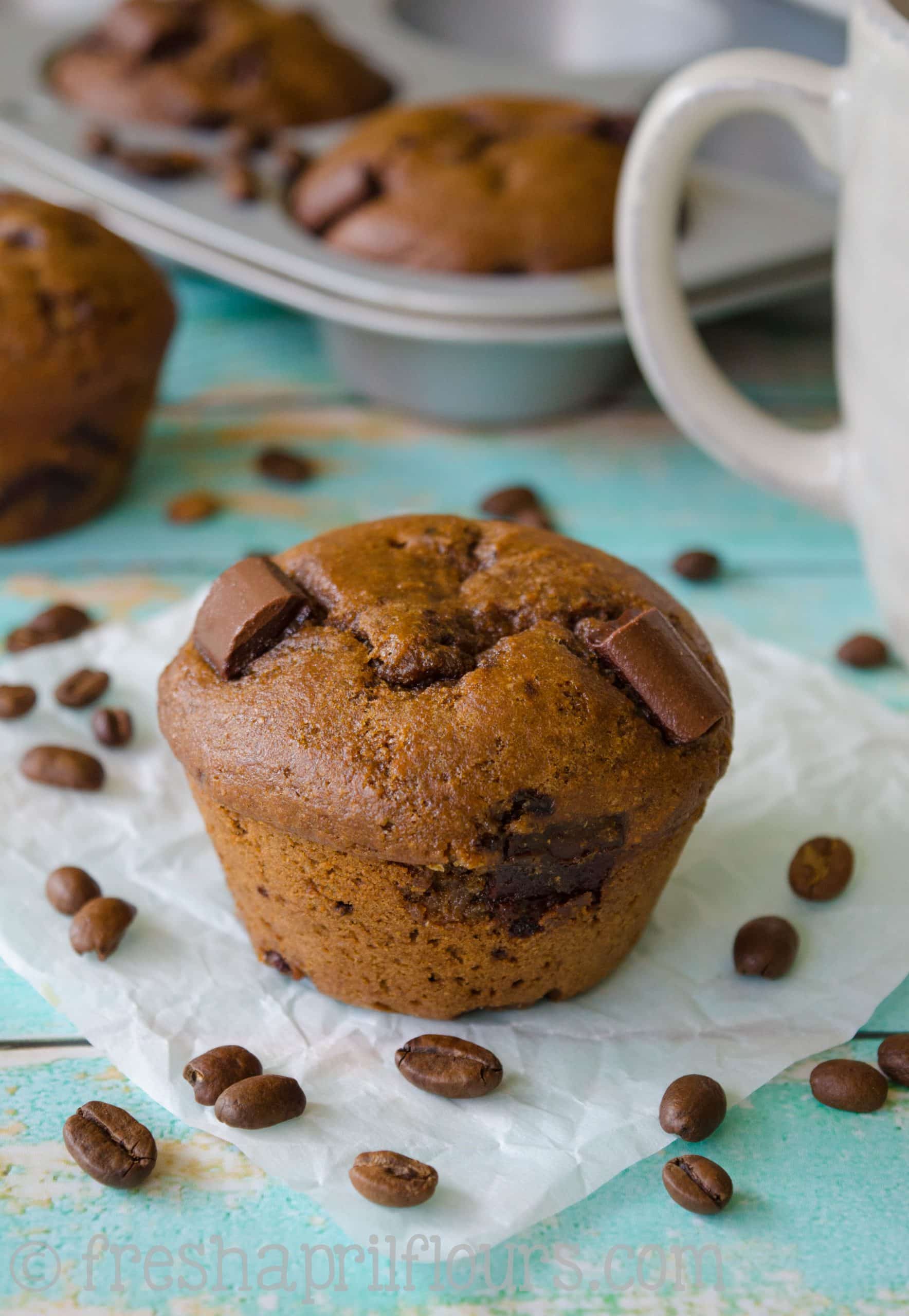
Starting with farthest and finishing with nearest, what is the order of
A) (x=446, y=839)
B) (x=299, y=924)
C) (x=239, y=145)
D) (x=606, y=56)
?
(x=606, y=56) → (x=239, y=145) → (x=299, y=924) → (x=446, y=839)

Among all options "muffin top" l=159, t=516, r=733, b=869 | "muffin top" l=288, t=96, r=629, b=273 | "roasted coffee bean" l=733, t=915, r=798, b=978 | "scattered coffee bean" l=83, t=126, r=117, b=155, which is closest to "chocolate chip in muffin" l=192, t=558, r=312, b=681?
"muffin top" l=159, t=516, r=733, b=869

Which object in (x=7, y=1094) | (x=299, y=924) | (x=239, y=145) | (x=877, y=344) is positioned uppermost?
(x=877, y=344)

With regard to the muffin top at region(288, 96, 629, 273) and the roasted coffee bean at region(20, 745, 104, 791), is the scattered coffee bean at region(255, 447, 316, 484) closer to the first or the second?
the muffin top at region(288, 96, 629, 273)

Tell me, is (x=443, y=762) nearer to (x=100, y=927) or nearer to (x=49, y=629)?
(x=100, y=927)

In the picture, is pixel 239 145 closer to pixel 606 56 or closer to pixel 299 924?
pixel 606 56

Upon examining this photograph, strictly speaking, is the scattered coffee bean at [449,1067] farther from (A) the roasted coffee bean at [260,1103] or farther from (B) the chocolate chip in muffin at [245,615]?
(B) the chocolate chip in muffin at [245,615]

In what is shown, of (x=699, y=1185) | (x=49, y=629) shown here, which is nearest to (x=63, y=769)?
(x=49, y=629)

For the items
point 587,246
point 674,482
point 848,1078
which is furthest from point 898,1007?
point 587,246
